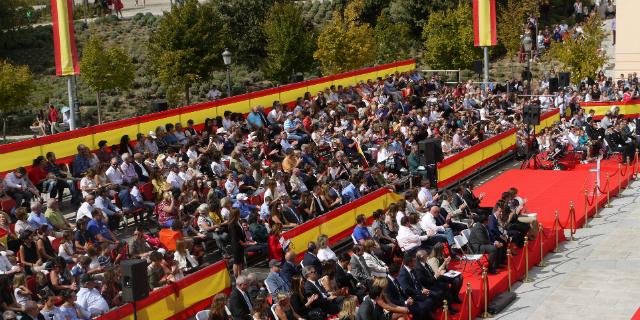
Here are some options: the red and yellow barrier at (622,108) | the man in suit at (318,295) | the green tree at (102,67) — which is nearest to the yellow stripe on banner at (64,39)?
the man in suit at (318,295)

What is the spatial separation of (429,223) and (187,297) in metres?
6.09

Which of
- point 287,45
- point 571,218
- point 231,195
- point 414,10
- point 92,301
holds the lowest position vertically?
point 571,218

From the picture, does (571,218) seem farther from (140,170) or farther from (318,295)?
(140,170)

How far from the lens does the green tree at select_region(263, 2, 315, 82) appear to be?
158ft

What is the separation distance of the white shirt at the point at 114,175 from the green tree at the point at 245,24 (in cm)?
3414

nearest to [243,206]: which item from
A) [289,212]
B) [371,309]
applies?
[289,212]

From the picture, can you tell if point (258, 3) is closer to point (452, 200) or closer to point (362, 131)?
point (362, 131)

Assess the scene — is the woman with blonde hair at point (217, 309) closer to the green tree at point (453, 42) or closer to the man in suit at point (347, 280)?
the man in suit at point (347, 280)

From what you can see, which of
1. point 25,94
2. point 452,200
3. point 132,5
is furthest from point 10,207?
point 132,5

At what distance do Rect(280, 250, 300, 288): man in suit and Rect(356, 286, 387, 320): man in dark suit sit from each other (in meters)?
1.68

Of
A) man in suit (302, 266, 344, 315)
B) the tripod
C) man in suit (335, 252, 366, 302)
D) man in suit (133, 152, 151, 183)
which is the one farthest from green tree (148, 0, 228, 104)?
man in suit (302, 266, 344, 315)

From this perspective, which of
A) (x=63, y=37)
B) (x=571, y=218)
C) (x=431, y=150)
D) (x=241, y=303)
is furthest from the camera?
(x=63, y=37)

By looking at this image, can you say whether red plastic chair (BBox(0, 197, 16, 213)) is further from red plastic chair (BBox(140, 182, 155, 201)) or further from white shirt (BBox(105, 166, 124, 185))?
red plastic chair (BBox(140, 182, 155, 201))

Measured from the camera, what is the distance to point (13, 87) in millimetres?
41000
